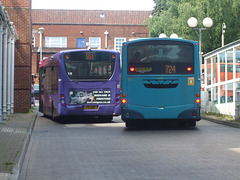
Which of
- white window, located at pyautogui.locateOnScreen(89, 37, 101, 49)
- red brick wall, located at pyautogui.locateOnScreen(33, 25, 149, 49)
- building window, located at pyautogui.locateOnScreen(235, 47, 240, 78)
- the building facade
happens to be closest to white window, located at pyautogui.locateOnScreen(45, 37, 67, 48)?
red brick wall, located at pyautogui.locateOnScreen(33, 25, 149, 49)

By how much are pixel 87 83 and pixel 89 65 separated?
712 millimetres

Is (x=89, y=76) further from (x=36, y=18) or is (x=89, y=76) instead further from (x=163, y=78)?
(x=36, y=18)

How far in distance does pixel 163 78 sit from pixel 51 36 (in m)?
62.2

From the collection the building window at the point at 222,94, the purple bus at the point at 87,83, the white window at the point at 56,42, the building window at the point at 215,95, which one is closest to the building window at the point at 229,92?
the building window at the point at 222,94

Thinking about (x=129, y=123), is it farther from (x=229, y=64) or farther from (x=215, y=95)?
(x=215, y=95)

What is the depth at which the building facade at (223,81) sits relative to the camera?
20734 mm

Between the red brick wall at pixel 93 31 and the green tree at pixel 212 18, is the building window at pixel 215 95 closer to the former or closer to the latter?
the green tree at pixel 212 18

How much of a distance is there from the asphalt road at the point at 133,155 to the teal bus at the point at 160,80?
0.66 meters

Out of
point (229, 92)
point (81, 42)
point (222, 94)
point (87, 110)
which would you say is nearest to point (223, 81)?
point (222, 94)

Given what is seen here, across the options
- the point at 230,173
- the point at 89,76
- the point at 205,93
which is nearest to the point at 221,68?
the point at 205,93

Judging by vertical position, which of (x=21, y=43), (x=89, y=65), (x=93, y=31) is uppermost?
(x=93, y=31)

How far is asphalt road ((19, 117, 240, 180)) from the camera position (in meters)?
8.05

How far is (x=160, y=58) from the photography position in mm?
16438

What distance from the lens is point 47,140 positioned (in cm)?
1359
